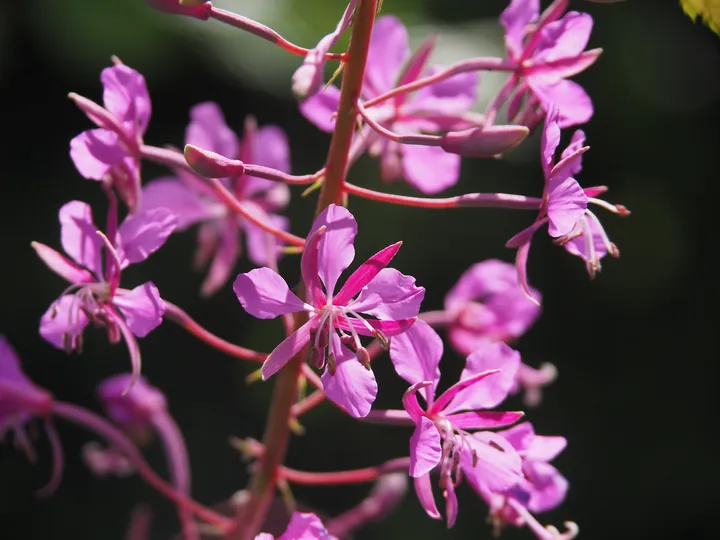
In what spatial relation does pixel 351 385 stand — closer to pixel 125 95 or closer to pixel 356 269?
pixel 356 269

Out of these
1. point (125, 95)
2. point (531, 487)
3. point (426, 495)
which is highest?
point (125, 95)

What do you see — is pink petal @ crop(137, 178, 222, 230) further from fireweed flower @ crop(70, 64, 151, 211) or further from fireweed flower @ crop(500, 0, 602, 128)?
fireweed flower @ crop(500, 0, 602, 128)

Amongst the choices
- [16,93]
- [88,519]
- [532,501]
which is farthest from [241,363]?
[532,501]

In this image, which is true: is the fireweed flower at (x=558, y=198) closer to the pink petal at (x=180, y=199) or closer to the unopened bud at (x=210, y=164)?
the unopened bud at (x=210, y=164)

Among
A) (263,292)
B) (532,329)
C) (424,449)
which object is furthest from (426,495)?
(532,329)

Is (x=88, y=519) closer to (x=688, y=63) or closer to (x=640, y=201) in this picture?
(x=640, y=201)

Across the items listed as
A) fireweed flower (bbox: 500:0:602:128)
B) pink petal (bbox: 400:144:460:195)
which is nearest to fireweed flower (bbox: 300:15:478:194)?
pink petal (bbox: 400:144:460:195)

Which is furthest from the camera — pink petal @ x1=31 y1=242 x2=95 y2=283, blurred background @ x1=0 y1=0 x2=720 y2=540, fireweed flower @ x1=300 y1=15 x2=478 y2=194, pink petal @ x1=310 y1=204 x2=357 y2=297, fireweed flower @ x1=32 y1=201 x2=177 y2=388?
blurred background @ x1=0 y1=0 x2=720 y2=540
